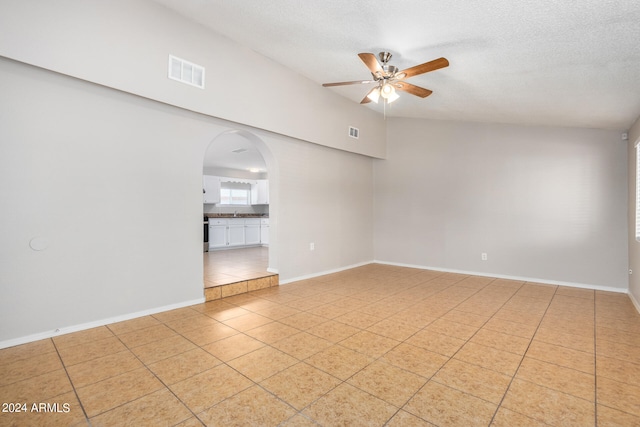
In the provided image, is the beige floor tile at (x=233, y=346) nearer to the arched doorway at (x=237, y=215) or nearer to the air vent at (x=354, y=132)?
the arched doorway at (x=237, y=215)

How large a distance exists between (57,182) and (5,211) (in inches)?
16.4

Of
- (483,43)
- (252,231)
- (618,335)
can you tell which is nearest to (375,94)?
(483,43)

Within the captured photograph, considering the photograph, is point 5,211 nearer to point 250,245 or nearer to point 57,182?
point 57,182

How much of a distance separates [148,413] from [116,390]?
1.29 ft

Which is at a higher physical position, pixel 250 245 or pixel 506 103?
pixel 506 103

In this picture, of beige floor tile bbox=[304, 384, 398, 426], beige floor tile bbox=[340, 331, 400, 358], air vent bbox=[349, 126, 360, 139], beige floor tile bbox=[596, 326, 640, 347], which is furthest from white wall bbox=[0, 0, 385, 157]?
beige floor tile bbox=[596, 326, 640, 347]

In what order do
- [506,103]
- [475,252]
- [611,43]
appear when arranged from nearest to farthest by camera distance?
[611,43] → [506,103] → [475,252]

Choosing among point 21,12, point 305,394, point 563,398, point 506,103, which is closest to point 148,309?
point 305,394

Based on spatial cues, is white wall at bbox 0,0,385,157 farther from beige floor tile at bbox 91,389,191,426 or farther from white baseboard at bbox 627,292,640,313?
white baseboard at bbox 627,292,640,313

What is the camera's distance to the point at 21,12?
2.41 m

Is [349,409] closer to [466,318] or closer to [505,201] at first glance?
[466,318]

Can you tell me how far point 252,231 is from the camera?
867 centimetres

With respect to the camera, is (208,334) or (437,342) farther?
(208,334)

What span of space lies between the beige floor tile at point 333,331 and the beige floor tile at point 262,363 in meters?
0.50
